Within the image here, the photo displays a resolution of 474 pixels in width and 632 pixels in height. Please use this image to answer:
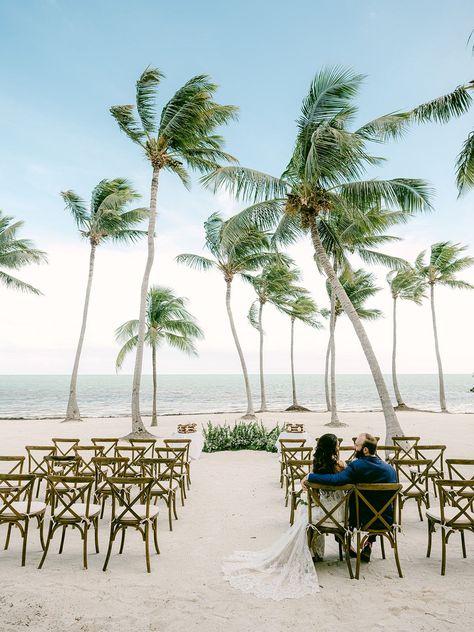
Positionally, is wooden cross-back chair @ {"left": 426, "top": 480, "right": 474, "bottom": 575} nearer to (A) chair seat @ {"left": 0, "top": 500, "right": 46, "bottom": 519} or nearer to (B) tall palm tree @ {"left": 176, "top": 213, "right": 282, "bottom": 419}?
(A) chair seat @ {"left": 0, "top": 500, "right": 46, "bottom": 519}

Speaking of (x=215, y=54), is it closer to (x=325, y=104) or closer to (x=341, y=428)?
(x=325, y=104)

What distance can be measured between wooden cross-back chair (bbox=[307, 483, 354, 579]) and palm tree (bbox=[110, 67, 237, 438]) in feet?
31.1

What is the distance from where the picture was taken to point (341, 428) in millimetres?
16500

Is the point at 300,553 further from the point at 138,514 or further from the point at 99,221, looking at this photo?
the point at 99,221

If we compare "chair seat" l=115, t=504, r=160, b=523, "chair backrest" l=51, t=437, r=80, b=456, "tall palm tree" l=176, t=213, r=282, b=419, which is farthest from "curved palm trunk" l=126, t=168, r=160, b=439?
"chair seat" l=115, t=504, r=160, b=523

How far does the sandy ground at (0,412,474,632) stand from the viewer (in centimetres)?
303

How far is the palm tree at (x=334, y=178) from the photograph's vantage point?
964cm

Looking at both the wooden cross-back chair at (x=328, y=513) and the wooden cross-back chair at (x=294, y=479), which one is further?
the wooden cross-back chair at (x=294, y=479)

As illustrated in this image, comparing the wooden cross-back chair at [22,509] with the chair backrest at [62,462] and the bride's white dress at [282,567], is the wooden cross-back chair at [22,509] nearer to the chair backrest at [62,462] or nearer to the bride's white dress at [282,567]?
the chair backrest at [62,462]

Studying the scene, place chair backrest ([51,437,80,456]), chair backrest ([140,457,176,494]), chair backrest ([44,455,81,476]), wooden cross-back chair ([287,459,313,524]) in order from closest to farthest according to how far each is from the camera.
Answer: wooden cross-back chair ([287,459,313,524]), chair backrest ([140,457,176,494]), chair backrest ([44,455,81,476]), chair backrest ([51,437,80,456])

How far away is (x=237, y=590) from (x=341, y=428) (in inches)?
547

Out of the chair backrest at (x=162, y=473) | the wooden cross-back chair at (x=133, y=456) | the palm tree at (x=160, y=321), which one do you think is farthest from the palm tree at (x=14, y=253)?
the chair backrest at (x=162, y=473)

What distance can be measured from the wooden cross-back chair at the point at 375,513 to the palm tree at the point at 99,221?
16.3 meters

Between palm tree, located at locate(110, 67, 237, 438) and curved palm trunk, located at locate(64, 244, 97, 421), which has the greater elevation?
palm tree, located at locate(110, 67, 237, 438)
